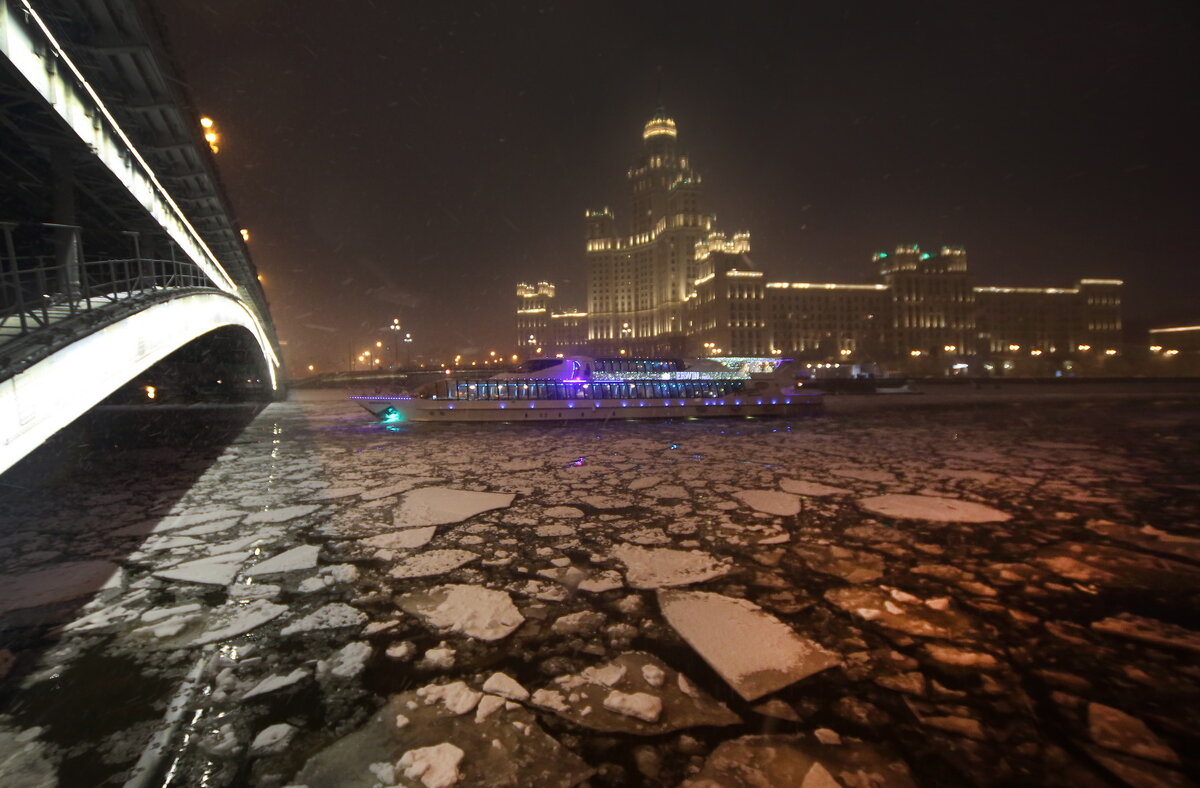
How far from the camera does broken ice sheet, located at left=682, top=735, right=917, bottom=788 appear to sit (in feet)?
6.61

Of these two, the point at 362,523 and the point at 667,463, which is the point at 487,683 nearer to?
the point at 362,523

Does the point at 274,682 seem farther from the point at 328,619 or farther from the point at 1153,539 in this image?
the point at 1153,539

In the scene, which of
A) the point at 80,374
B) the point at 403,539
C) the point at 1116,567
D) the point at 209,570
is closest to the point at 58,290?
the point at 80,374

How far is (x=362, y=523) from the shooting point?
5797 mm

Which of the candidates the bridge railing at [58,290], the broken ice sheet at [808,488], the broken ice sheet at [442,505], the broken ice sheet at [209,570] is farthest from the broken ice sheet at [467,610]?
the broken ice sheet at [808,488]

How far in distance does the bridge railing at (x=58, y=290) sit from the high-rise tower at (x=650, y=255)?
97700 mm

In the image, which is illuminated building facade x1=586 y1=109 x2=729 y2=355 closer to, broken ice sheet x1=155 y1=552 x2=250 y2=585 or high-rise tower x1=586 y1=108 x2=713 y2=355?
high-rise tower x1=586 y1=108 x2=713 y2=355

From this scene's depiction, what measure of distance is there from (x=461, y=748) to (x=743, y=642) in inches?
71.2

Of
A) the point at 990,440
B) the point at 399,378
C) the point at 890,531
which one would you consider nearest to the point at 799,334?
the point at 399,378

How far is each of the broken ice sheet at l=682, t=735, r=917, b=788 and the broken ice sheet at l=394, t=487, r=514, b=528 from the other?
4.39 m

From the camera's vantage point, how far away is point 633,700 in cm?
257

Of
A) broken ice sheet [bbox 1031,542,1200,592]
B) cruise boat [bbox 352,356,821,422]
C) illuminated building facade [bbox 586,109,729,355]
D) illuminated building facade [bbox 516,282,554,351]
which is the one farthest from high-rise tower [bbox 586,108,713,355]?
broken ice sheet [bbox 1031,542,1200,592]

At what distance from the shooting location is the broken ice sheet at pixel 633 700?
2.40 meters

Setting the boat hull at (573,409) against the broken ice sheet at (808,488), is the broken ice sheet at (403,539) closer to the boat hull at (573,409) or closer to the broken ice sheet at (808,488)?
the broken ice sheet at (808,488)
